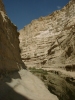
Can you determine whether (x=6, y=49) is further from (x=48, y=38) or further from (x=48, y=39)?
(x=48, y=38)

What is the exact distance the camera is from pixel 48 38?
4678 cm

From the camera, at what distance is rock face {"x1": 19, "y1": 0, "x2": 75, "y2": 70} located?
38.2 meters

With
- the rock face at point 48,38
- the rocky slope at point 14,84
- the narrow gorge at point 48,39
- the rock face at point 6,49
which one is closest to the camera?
the rocky slope at point 14,84

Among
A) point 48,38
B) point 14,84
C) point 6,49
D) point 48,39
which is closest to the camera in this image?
point 14,84

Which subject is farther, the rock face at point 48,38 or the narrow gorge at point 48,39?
the rock face at point 48,38

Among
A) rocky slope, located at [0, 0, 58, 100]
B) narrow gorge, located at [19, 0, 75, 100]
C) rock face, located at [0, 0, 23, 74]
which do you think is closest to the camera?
rocky slope, located at [0, 0, 58, 100]

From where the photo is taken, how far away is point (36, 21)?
55125mm

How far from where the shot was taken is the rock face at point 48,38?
125 feet

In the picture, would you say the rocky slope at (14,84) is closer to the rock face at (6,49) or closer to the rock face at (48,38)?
the rock face at (6,49)

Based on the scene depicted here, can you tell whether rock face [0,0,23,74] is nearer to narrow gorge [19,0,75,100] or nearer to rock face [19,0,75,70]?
narrow gorge [19,0,75,100]

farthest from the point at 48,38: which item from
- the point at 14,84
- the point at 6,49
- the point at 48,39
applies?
the point at 14,84

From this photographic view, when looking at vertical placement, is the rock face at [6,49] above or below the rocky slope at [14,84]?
above

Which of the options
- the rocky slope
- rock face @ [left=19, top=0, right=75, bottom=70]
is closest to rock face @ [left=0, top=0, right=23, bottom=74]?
the rocky slope

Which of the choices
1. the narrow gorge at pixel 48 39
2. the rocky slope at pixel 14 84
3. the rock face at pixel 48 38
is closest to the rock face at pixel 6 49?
the rocky slope at pixel 14 84
